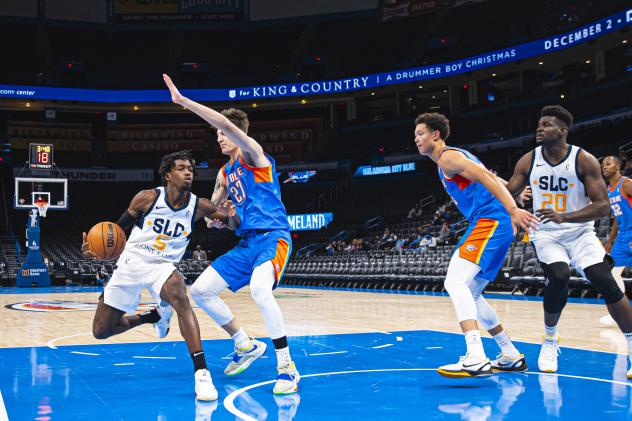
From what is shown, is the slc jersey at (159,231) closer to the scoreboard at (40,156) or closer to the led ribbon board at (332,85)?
the scoreboard at (40,156)

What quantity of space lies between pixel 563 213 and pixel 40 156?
20.7 m

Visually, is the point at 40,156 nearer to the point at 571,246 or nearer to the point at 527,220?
the point at 571,246

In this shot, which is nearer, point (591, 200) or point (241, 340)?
point (591, 200)

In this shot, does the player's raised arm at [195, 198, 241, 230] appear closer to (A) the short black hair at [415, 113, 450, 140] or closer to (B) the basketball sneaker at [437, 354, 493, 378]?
(A) the short black hair at [415, 113, 450, 140]

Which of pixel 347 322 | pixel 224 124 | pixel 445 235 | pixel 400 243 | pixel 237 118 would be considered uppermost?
pixel 237 118

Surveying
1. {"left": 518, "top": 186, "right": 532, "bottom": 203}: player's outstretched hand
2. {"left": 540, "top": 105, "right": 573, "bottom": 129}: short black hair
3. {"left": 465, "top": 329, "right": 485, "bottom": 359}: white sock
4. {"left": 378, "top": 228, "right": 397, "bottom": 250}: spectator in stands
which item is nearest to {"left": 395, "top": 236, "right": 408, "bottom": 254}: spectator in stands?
{"left": 378, "top": 228, "right": 397, "bottom": 250}: spectator in stands

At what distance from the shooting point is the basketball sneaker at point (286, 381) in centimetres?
410

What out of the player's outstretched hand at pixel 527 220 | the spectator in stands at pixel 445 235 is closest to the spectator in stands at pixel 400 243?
the spectator in stands at pixel 445 235

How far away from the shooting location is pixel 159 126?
126 ft

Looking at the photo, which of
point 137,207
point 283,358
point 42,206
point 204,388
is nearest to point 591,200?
point 283,358

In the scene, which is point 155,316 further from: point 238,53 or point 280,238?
point 238,53

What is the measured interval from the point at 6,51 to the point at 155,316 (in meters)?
34.6

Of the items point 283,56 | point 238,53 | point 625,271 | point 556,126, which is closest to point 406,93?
point 283,56

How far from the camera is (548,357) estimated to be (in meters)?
4.82
